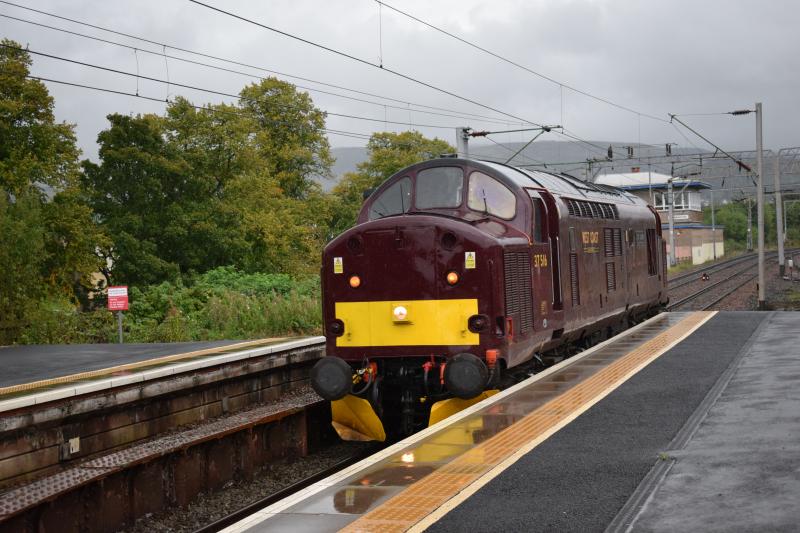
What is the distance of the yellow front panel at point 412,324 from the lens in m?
12.1

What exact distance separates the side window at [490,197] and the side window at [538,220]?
45 cm

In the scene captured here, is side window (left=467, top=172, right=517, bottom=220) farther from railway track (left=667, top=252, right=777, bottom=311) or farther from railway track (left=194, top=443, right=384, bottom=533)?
railway track (left=667, top=252, right=777, bottom=311)

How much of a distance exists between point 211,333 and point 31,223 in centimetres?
511

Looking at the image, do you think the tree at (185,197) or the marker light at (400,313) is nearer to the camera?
the marker light at (400,313)

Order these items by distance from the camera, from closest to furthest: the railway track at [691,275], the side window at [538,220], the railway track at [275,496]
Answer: the railway track at [275,496] → the side window at [538,220] → the railway track at [691,275]

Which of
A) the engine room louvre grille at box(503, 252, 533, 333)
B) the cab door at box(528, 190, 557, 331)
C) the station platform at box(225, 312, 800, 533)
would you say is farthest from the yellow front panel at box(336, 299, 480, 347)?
the cab door at box(528, 190, 557, 331)

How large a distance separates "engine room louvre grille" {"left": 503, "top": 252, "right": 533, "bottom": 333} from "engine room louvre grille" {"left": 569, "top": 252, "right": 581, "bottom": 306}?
2150mm

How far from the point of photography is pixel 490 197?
523 inches

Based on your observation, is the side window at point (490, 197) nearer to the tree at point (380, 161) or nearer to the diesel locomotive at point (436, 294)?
the diesel locomotive at point (436, 294)

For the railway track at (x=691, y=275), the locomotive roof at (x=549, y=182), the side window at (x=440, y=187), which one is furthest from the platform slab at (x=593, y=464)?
the railway track at (x=691, y=275)

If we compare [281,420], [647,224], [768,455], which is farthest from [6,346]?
[768,455]

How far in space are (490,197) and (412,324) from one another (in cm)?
232

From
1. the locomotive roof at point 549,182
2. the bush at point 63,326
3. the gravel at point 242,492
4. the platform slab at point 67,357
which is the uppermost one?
the locomotive roof at point 549,182

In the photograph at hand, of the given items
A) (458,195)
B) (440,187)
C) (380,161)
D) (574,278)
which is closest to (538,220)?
(458,195)
